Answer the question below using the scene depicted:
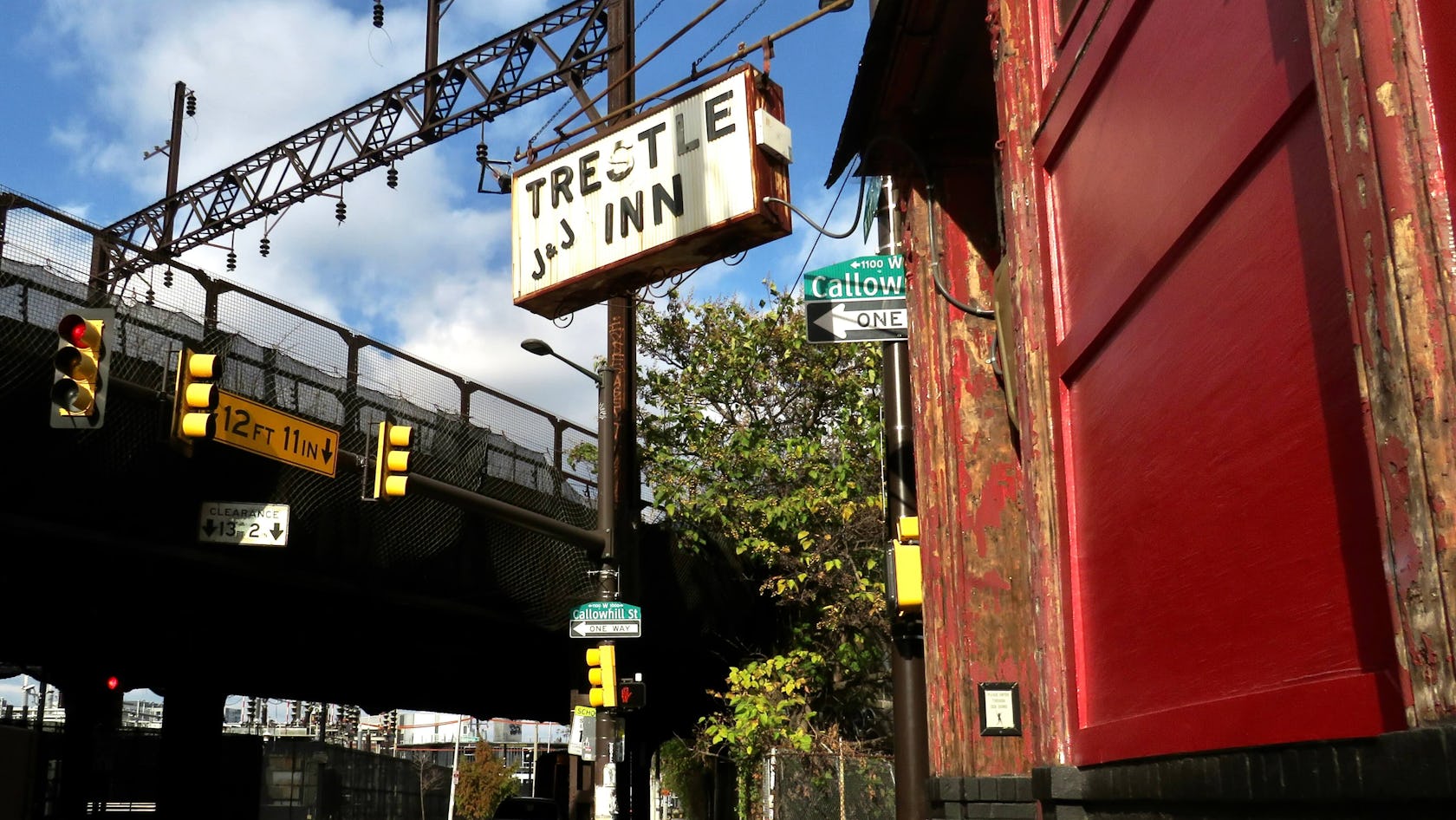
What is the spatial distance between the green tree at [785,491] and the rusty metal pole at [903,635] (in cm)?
760

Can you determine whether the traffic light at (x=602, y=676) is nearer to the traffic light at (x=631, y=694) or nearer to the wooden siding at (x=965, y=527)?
the traffic light at (x=631, y=694)

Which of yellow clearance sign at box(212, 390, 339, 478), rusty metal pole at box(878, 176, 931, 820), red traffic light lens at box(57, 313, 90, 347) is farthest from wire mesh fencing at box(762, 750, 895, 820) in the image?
red traffic light lens at box(57, 313, 90, 347)

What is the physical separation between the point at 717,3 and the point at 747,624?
53.4 feet

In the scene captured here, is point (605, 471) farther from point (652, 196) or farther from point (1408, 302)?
point (1408, 302)

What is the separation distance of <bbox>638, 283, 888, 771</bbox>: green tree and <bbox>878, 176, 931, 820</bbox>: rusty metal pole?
7.60m

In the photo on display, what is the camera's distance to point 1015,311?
612cm

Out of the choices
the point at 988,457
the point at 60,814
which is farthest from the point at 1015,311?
the point at 60,814

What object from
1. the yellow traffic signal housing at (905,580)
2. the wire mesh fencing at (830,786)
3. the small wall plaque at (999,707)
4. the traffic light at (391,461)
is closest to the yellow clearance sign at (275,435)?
the traffic light at (391,461)

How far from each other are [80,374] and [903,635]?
7.60 m

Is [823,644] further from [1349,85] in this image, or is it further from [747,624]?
[1349,85]

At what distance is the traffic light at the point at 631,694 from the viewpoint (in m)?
20.1

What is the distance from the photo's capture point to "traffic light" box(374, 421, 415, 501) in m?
14.8

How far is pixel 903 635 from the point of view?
10500 mm

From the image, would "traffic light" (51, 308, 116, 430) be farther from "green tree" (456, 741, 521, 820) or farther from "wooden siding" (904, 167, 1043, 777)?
"green tree" (456, 741, 521, 820)
